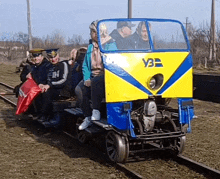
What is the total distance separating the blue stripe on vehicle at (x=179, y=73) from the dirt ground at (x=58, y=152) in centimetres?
131

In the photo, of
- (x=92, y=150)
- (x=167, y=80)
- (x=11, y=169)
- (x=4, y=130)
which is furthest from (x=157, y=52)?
(x=4, y=130)

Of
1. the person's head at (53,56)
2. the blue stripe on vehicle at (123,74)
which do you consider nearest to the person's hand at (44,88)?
the person's head at (53,56)

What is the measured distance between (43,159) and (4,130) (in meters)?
2.62

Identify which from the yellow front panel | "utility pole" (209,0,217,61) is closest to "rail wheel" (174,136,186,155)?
the yellow front panel

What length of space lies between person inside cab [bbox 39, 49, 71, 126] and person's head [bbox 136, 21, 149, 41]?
2.68 m

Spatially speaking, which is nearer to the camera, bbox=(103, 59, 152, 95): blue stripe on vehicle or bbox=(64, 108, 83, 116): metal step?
bbox=(103, 59, 152, 95): blue stripe on vehicle

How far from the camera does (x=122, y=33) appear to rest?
20.9ft

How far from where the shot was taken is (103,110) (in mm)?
6676

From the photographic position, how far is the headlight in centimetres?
613

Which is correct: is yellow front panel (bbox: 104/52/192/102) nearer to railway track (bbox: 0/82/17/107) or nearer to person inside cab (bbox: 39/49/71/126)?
person inside cab (bbox: 39/49/71/126)

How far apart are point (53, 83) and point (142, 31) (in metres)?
2.98

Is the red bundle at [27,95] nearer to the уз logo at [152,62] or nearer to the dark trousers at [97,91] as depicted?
the dark trousers at [97,91]

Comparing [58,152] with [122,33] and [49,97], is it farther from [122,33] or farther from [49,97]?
[122,33]

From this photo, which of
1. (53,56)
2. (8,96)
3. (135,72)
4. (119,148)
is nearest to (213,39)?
(8,96)
